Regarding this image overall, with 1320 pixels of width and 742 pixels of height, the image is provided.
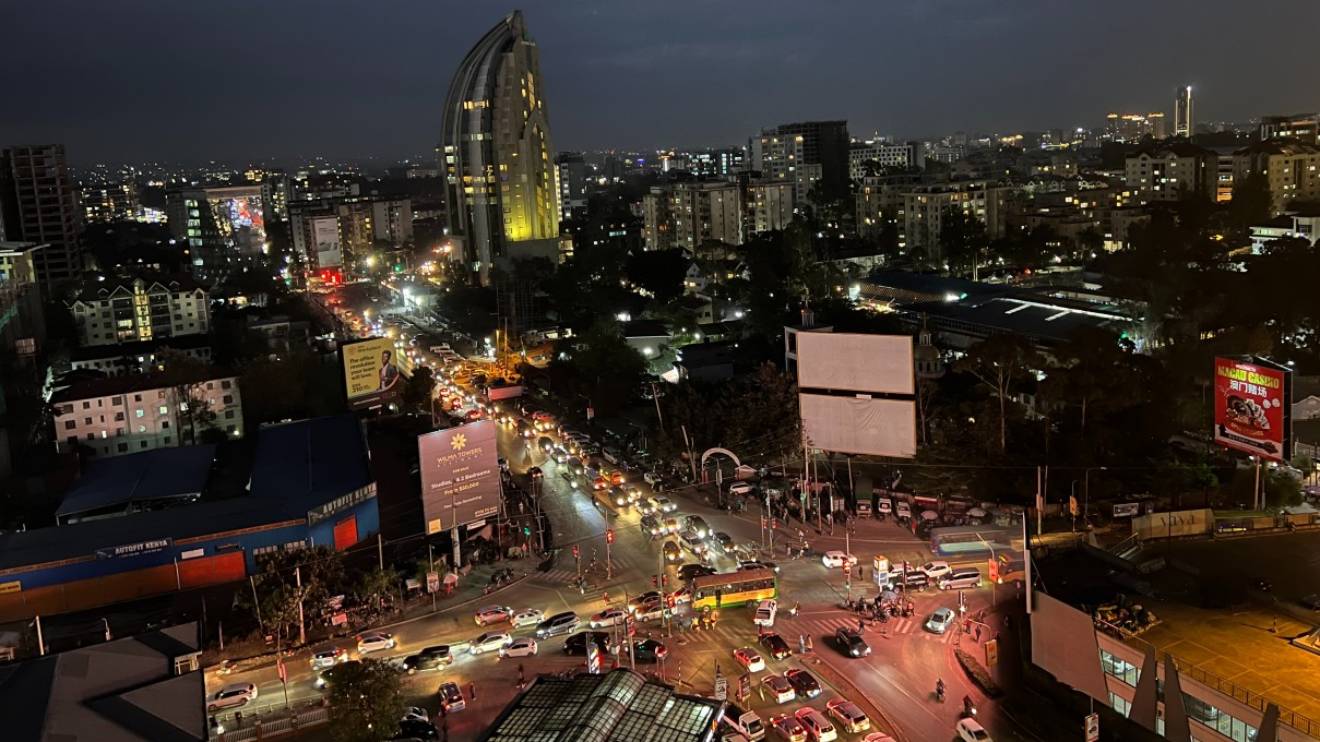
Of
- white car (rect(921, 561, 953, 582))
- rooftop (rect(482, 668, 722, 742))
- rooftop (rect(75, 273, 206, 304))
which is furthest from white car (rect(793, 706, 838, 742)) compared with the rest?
rooftop (rect(75, 273, 206, 304))

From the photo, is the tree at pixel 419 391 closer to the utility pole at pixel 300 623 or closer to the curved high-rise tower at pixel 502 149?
the utility pole at pixel 300 623

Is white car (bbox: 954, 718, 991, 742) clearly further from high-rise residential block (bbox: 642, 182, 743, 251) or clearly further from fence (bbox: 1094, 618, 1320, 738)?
high-rise residential block (bbox: 642, 182, 743, 251)

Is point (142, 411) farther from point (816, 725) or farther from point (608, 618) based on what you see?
point (816, 725)

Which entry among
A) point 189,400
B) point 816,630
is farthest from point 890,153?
point 816,630

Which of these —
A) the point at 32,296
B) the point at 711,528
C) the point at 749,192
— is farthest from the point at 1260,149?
the point at 32,296

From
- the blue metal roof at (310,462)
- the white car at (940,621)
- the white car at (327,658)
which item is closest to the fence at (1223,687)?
the white car at (940,621)

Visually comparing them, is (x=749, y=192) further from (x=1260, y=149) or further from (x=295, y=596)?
(x=295, y=596)
